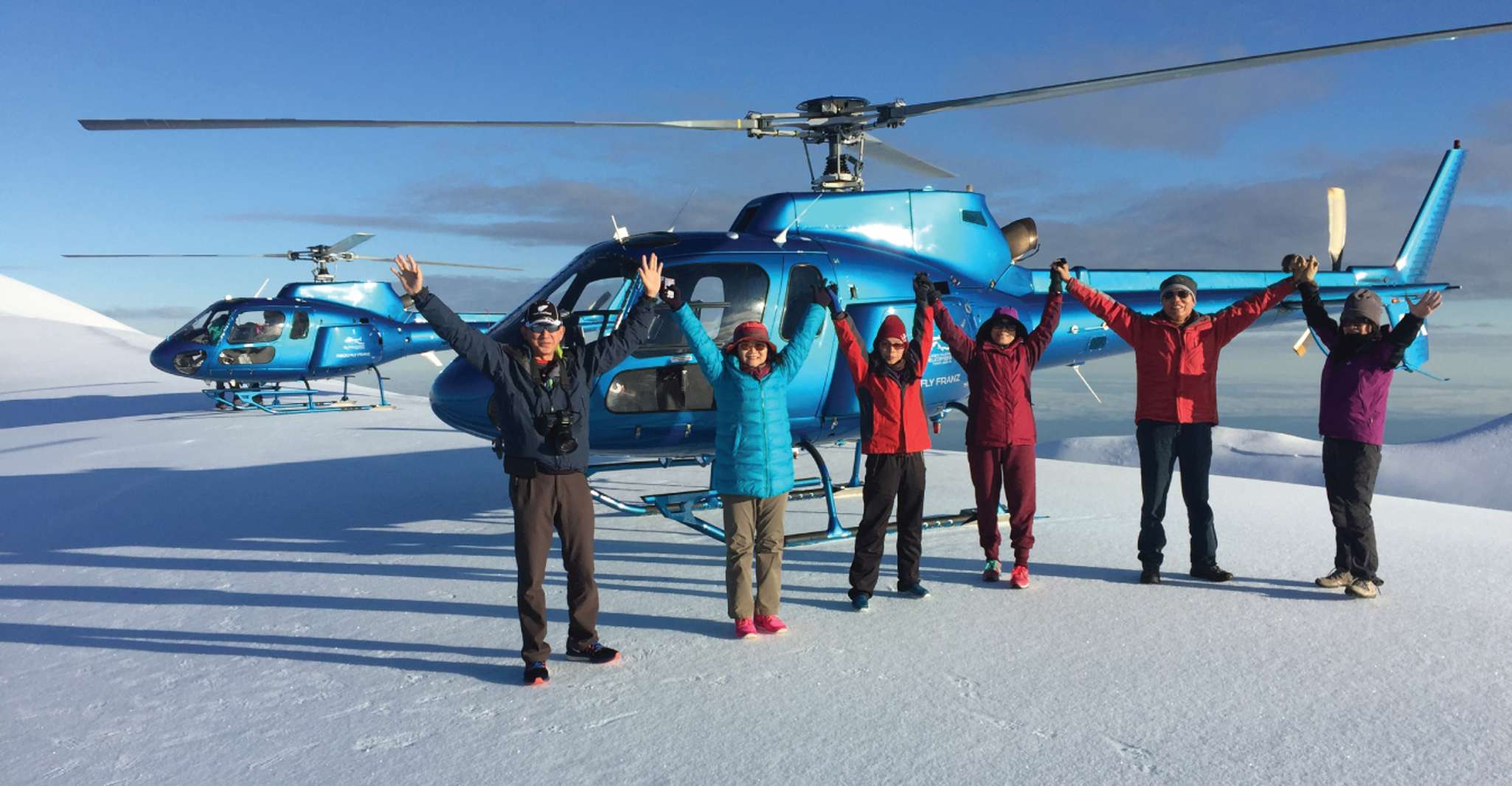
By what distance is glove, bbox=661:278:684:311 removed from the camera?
4605 mm

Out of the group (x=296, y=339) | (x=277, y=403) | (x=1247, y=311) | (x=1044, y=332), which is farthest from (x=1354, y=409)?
(x=277, y=403)

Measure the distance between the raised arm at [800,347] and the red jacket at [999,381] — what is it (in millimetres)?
920

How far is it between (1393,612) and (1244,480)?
189 inches

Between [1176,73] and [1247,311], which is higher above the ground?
[1176,73]

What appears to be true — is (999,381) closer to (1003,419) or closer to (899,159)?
(1003,419)

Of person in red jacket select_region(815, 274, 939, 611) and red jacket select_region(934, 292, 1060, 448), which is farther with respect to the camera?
red jacket select_region(934, 292, 1060, 448)

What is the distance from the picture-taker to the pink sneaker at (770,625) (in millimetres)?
4777

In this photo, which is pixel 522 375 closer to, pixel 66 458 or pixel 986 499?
pixel 986 499

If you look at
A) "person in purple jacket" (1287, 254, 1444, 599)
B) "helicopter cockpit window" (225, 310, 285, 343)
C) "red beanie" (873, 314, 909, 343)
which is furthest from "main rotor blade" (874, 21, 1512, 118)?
"helicopter cockpit window" (225, 310, 285, 343)

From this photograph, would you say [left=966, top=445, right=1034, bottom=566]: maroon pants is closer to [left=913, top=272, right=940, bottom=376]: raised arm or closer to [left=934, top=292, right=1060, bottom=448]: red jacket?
[left=934, top=292, right=1060, bottom=448]: red jacket

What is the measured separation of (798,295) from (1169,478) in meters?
2.47

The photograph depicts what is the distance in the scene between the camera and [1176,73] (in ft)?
19.4

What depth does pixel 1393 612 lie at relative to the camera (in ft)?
16.4

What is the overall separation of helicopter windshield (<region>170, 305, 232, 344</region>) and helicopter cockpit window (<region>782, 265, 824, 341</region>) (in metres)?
15.0
